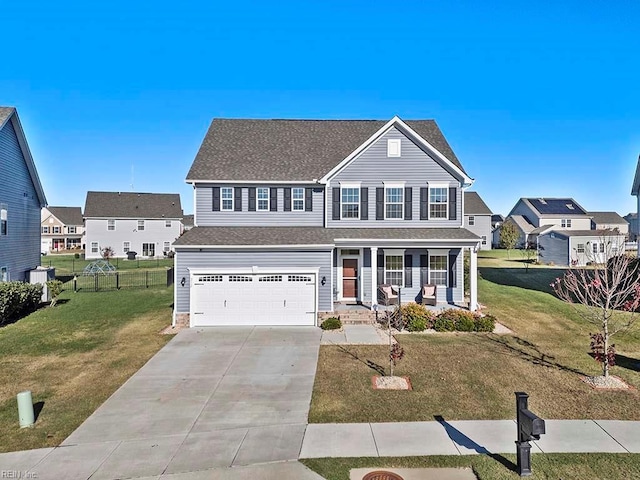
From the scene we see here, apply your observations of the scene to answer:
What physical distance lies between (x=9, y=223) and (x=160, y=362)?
16421 mm

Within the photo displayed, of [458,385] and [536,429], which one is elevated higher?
[536,429]

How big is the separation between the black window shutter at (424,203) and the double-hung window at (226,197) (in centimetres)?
1012

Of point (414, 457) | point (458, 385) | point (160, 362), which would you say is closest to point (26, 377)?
point (160, 362)

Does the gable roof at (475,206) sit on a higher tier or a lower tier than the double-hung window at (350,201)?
higher

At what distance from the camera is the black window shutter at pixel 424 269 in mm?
19547

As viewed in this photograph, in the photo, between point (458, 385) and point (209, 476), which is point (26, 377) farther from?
point (458, 385)

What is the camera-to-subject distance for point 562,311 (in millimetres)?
18688

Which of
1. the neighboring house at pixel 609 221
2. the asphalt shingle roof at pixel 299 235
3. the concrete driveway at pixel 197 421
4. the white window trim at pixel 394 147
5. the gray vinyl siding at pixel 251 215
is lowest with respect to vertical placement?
the concrete driveway at pixel 197 421

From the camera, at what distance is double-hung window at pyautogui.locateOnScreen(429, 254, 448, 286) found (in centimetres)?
1959

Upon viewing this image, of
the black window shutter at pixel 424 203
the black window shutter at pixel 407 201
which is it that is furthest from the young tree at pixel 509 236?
the black window shutter at pixel 407 201

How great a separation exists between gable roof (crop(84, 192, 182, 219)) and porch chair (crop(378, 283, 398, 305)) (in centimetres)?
4229

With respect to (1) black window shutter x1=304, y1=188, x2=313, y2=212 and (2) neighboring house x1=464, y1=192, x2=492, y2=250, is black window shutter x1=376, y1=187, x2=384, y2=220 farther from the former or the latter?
(2) neighboring house x1=464, y1=192, x2=492, y2=250

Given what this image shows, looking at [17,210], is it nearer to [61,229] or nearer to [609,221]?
[61,229]

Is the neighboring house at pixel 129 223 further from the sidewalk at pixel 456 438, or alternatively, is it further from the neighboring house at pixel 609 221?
the neighboring house at pixel 609 221
